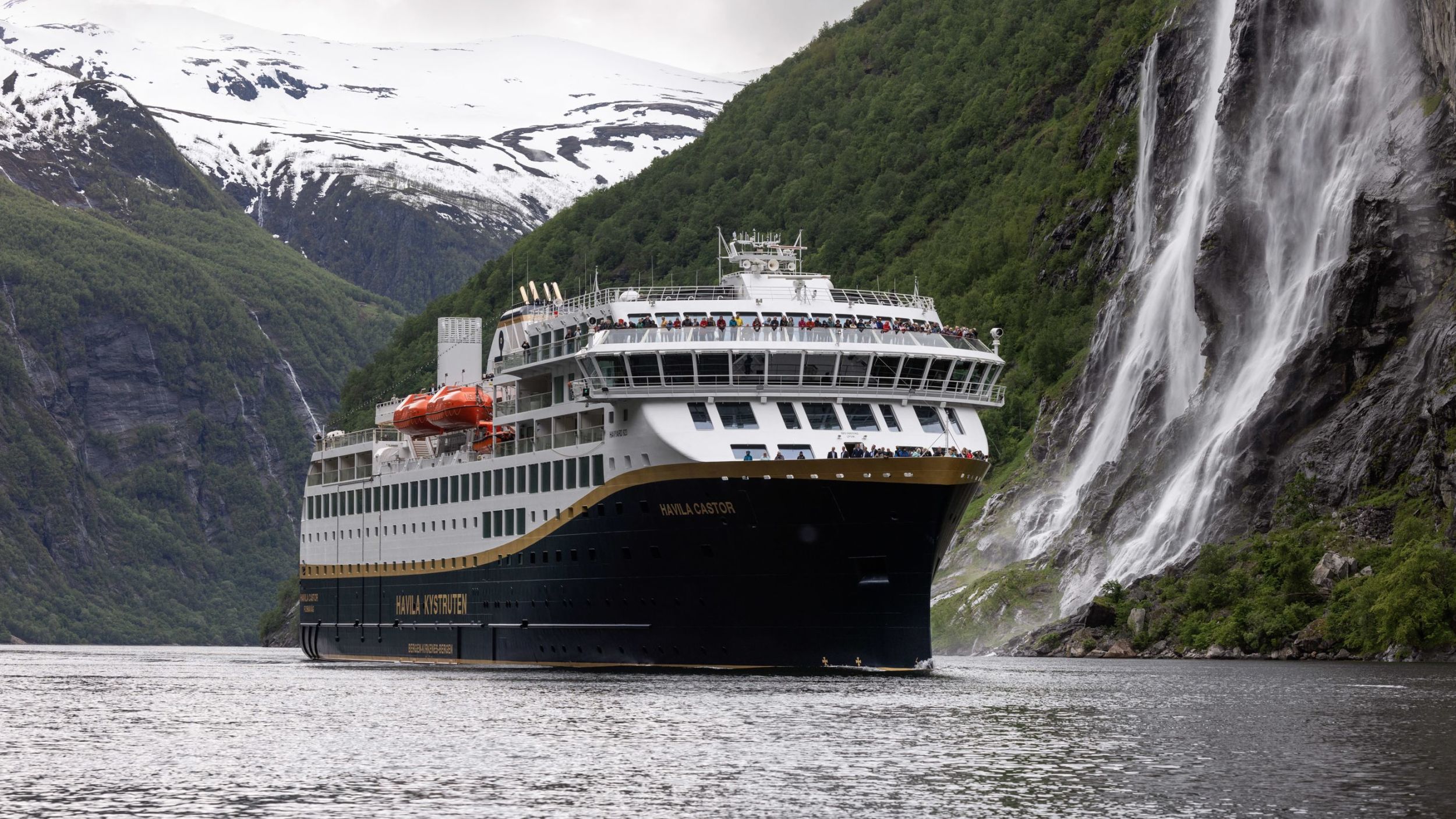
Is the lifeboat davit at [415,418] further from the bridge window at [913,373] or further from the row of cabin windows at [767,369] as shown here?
the bridge window at [913,373]

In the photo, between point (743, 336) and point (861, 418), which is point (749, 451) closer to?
point (743, 336)

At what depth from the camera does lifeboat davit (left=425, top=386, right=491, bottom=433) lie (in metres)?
104

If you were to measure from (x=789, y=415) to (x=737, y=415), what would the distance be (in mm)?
2056

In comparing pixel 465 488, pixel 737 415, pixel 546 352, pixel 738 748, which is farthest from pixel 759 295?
pixel 738 748

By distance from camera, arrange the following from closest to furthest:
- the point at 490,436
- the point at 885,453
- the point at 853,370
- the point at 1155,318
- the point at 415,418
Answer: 1. the point at 885,453
2. the point at 853,370
3. the point at 490,436
4. the point at 415,418
5. the point at 1155,318

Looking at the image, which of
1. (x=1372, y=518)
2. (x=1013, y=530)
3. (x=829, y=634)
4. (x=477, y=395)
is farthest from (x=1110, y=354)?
(x=829, y=634)

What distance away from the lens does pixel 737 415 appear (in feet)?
274

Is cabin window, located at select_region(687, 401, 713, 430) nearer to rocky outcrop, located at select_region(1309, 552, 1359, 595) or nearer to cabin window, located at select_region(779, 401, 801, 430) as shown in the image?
cabin window, located at select_region(779, 401, 801, 430)

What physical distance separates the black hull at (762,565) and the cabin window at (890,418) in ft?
13.0

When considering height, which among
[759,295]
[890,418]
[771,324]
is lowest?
[890,418]

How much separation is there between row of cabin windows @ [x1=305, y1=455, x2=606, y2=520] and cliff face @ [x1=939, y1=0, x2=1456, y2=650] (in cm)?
4990

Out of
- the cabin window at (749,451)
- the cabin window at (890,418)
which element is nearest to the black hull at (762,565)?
the cabin window at (749,451)

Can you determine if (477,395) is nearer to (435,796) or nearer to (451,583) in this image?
(451,583)

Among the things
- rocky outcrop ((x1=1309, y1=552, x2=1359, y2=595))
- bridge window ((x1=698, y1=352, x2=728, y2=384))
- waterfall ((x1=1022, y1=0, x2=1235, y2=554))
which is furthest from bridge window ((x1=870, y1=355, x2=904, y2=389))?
waterfall ((x1=1022, y1=0, x2=1235, y2=554))
